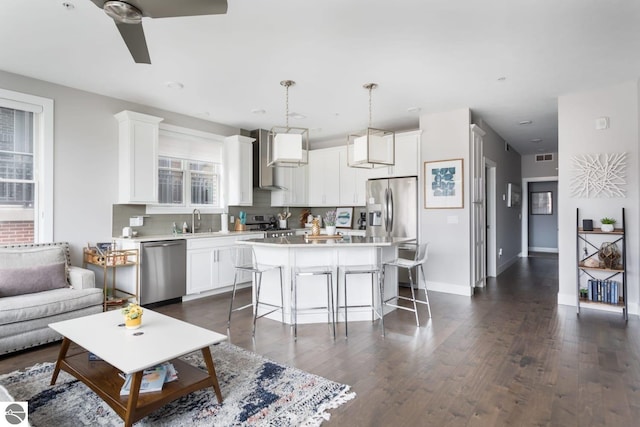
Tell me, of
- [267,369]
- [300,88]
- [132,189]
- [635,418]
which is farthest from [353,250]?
[132,189]

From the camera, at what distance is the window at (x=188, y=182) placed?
520 centimetres

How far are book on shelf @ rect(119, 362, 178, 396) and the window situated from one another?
341 cm

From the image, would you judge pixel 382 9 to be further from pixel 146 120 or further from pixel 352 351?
pixel 146 120

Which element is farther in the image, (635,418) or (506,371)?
(506,371)

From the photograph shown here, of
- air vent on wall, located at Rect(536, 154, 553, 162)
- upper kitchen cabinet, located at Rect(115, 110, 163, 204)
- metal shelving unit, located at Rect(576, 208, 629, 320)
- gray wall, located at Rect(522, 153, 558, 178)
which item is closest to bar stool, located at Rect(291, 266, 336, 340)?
upper kitchen cabinet, located at Rect(115, 110, 163, 204)

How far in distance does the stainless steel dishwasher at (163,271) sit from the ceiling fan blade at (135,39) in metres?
2.66

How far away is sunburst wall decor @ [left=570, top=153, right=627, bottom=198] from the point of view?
420 centimetres

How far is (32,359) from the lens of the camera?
2.97 metres

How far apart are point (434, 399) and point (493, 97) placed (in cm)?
386

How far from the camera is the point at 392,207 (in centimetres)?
572

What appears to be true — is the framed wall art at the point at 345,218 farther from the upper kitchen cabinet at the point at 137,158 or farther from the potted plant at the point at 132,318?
the potted plant at the point at 132,318

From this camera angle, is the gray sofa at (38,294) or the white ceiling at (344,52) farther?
the gray sofa at (38,294)

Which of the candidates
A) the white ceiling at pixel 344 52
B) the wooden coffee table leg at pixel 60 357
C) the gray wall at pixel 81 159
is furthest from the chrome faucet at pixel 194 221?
the wooden coffee table leg at pixel 60 357

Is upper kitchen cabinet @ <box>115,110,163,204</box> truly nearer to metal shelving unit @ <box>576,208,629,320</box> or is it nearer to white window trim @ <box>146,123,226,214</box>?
white window trim @ <box>146,123,226,214</box>
